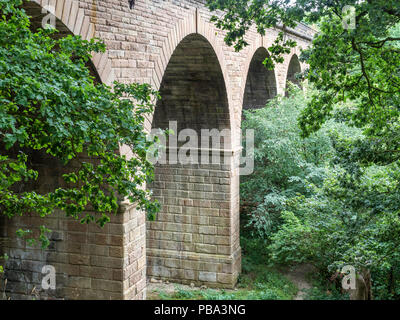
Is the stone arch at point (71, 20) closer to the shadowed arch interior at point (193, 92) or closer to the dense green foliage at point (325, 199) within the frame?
the dense green foliage at point (325, 199)

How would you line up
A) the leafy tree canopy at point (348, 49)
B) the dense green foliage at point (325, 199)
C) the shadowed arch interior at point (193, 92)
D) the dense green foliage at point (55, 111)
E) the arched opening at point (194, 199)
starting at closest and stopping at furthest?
the dense green foliage at point (55, 111), the leafy tree canopy at point (348, 49), the dense green foliage at point (325, 199), the shadowed arch interior at point (193, 92), the arched opening at point (194, 199)

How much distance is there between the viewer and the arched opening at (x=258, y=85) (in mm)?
16797

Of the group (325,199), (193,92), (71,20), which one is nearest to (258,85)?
(193,92)

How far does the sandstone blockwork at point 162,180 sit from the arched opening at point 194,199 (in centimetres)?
3

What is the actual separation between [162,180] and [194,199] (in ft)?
3.22

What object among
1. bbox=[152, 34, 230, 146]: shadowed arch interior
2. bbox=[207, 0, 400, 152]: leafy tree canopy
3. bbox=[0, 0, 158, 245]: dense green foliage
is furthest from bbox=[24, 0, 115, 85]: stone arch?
bbox=[152, 34, 230, 146]: shadowed arch interior

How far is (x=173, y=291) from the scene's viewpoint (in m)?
11.7

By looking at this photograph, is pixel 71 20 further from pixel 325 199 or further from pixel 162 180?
pixel 162 180

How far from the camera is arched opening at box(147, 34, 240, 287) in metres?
11.8

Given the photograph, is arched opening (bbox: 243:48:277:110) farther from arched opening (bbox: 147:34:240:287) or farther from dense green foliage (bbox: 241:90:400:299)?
arched opening (bbox: 147:34:240:287)

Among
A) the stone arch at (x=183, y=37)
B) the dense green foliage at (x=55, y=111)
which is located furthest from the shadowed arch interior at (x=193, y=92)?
the dense green foliage at (x=55, y=111)

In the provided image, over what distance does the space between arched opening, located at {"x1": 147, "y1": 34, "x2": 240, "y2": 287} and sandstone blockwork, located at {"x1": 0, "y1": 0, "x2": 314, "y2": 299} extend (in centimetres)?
3
